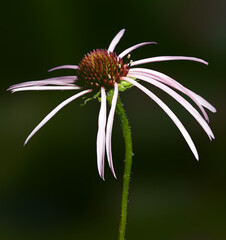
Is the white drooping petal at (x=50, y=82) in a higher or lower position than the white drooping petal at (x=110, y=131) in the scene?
higher

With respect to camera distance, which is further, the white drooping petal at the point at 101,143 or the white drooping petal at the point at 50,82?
the white drooping petal at the point at 50,82

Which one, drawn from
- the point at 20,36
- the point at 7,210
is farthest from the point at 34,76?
the point at 7,210

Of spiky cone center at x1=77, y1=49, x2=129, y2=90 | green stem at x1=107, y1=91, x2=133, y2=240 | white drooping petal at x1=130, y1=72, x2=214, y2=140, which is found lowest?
green stem at x1=107, y1=91, x2=133, y2=240

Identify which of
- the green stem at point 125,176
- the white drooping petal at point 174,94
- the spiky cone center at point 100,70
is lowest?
the green stem at point 125,176

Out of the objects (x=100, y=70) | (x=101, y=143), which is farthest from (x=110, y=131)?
(x=100, y=70)

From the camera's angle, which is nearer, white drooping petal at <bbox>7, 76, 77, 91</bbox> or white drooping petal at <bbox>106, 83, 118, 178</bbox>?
white drooping petal at <bbox>106, 83, 118, 178</bbox>

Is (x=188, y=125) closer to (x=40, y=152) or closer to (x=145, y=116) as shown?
(x=145, y=116)

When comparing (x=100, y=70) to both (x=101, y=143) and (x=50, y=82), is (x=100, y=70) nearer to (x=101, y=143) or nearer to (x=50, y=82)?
(x=50, y=82)

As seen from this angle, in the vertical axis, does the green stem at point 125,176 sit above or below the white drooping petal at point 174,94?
below
